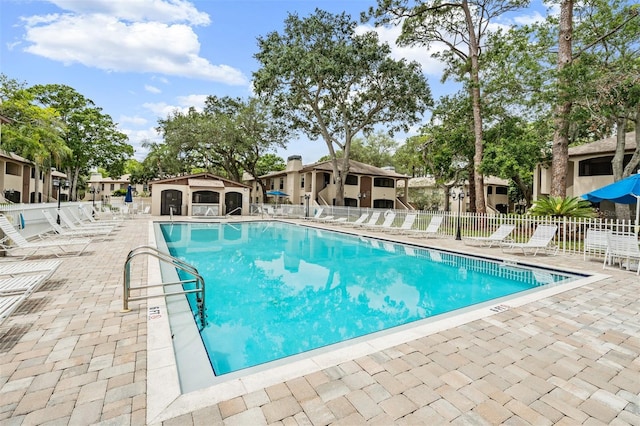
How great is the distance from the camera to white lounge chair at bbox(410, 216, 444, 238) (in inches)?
569

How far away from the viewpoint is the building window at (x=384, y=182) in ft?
111

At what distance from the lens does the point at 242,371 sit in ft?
10.2

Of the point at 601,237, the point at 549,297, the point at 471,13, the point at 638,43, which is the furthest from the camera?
the point at 471,13

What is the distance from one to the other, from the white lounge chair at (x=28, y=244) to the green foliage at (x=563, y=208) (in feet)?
50.9

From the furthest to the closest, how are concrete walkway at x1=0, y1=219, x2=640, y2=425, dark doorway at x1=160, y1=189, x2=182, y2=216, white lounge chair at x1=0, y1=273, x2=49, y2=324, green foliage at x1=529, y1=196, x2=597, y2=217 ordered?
dark doorway at x1=160, y1=189, x2=182, y2=216 → green foliage at x1=529, y1=196, x2=597, y2=217 → white lounge chair at x1=0, y1=273, x2=49, y2=324 → concrete walkway at x1=0, y1=219, x2=640, y2=425

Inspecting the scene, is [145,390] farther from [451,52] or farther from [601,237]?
[451,52]

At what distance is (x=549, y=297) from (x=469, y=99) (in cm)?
2014

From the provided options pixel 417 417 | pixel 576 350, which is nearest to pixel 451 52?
pixel 576 350

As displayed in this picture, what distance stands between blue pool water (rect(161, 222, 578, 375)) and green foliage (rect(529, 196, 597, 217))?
535 cm

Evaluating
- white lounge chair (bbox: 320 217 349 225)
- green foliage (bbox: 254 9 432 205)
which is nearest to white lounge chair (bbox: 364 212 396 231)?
white lounge chair (bbox: 320 217 349 225)

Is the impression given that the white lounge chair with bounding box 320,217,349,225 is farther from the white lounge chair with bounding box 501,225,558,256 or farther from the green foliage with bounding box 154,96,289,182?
the white lounge chair with bounding box 501,225,558,256

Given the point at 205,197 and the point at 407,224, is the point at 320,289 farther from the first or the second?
the point at 205,197

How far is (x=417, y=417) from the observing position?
2.31 m

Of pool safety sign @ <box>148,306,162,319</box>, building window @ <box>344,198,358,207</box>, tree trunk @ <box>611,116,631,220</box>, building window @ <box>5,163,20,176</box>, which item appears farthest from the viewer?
building window @ <box>344,198,358,207</box>
